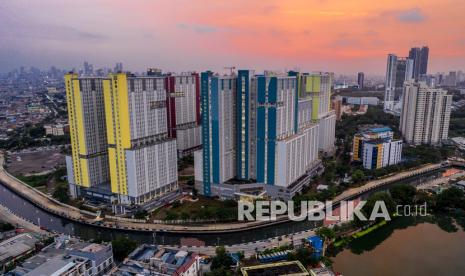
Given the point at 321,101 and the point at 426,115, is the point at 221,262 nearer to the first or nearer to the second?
the point at 321,101

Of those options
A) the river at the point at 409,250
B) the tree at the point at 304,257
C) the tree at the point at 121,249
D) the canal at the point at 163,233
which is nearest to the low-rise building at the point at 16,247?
the canal at the point at 163,233

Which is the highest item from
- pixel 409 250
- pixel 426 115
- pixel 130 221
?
pixel 426 115

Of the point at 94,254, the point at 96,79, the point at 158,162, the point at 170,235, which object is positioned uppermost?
the point at 96,79

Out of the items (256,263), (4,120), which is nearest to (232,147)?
(256,263)

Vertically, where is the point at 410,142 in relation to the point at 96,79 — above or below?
below

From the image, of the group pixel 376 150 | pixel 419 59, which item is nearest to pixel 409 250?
pixel 376 150

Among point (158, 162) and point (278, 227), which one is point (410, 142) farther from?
point (158, 162)

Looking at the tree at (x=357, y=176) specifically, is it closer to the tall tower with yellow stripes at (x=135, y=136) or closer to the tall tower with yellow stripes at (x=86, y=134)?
the tall tower with yellow stripes at (x=135, y=136)
